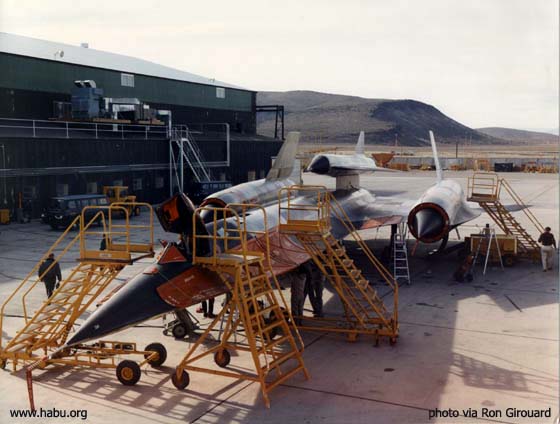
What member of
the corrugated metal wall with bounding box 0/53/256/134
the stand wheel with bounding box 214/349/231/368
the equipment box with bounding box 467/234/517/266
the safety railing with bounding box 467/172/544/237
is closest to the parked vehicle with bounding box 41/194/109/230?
the corrugated metal wall with bounding box 0/53/256/134

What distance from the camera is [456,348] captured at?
1466 centimetres

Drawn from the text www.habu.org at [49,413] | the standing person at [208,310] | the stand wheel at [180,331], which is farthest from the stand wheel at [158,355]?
the standing person at [208,310]

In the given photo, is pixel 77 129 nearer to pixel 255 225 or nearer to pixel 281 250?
pixel 255 225

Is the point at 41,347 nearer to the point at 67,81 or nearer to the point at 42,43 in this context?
the point at 67,81

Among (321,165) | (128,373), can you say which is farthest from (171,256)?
(321,165)

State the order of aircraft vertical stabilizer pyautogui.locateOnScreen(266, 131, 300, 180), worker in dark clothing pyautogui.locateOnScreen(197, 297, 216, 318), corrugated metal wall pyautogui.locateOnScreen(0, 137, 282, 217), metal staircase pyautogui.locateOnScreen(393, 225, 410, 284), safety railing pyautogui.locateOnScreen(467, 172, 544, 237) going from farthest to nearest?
corrugated metal wall pyautogui.locateOnScreen(0, 137, 282, 217)
aircraft vertical stabilizer pyautogui.locateOnScreen(266, 131, 300, 180)
safety railing pyautogui.locateOnScreen(467, 172, 544, 237)
metal staircase pyautogui.locateOnScreen(393, 225, 410, 284)
worker in dark clothing pyautogui.locateOnScreen(197, 297, 216, 318)

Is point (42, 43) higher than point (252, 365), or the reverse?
point (42, 43)

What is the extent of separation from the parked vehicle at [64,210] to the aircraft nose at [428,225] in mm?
19990

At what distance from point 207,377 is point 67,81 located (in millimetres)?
35182

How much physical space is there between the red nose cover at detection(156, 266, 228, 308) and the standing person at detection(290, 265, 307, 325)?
3.66 metres

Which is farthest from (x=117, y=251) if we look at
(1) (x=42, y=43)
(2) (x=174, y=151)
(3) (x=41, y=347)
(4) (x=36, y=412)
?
(1) (x=42, y=43)

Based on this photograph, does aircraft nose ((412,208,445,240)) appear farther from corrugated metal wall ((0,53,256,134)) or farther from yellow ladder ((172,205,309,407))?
corrugated metal wall ((0,53,256,134))

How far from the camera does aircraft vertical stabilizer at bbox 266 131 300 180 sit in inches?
990

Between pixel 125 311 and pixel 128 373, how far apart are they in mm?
1396
